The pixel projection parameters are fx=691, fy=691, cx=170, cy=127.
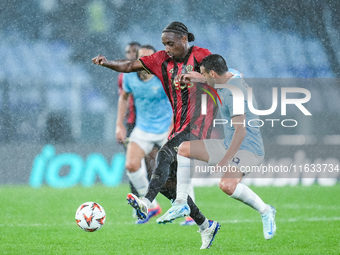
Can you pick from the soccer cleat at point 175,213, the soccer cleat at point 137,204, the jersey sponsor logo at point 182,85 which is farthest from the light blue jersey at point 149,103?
the soccer cleat at point 137,204

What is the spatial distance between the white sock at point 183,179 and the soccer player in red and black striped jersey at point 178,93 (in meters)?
0.09

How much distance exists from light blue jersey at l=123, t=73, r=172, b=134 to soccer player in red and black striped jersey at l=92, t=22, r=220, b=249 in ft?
8.12

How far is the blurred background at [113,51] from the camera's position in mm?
15578

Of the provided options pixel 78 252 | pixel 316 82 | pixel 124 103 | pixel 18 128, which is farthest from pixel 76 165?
pixel 78 252

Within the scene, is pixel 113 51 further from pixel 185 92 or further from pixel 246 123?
pixel 246 123

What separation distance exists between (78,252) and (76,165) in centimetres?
801

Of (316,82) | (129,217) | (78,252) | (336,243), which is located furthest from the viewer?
(316,82)

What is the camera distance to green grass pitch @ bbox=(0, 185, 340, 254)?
5.51 m

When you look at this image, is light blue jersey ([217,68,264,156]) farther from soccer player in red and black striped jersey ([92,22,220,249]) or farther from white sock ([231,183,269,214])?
white sock ([231,183,269,214])

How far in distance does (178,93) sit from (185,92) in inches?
2.4

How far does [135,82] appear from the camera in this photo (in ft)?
27.7

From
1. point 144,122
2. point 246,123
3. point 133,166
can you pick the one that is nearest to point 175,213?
point 246,123

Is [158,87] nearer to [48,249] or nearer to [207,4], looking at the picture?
[48,249]

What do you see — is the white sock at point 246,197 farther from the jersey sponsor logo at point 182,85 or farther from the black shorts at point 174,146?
the jersey sponsor logo at point 182,85
